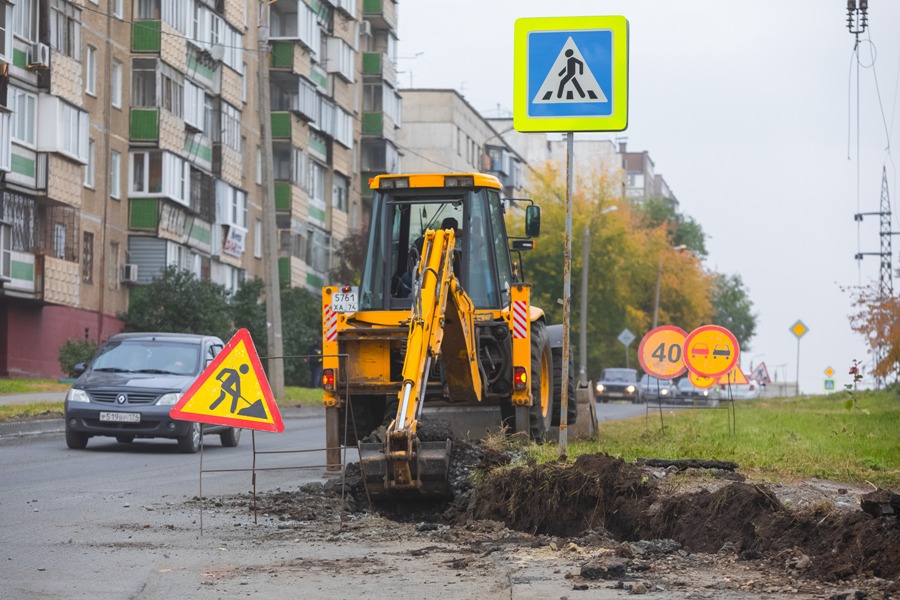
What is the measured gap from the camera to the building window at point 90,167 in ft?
165

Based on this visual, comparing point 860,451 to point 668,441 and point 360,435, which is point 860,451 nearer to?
point 668,441

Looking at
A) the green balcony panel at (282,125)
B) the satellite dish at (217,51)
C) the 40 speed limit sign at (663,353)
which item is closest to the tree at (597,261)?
the green balcony panel at (282,125)

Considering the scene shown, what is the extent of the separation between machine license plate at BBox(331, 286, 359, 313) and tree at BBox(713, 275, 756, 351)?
4490 inches

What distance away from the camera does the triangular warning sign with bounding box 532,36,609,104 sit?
14.7 meters

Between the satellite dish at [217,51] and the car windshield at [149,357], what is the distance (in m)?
35.4

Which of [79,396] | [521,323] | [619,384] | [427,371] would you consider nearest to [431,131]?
[619,384]

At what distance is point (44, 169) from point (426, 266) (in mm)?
32143

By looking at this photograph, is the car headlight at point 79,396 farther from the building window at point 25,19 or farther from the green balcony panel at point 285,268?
the green balcony panel at point 285,268

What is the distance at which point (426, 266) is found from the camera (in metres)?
15.2

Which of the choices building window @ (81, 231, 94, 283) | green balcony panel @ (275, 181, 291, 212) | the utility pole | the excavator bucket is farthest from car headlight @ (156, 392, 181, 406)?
green balcony panel @ (275, 181, 291, 212)

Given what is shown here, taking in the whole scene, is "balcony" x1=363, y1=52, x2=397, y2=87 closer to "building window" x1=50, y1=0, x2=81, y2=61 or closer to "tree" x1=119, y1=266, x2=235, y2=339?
"tree" x1=119, y1=266, x2=235, y2=339

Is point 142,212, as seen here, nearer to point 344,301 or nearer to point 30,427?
point 30,427

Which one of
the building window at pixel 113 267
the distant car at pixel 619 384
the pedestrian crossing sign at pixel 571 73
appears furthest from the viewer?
the distant car at pixel 619 384

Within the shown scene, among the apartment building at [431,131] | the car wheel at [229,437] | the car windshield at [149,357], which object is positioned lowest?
the car wheel at [229,437]
